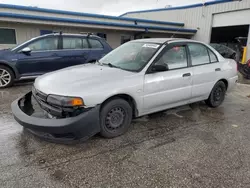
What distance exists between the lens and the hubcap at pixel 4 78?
6211 millimetres

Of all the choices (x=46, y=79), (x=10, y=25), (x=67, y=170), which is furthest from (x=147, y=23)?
(x=67, y=170)

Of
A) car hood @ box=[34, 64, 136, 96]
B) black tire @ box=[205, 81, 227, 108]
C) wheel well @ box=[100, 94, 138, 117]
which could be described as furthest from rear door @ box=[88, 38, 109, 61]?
wheel well @ box=[100, 94, 138, 117]

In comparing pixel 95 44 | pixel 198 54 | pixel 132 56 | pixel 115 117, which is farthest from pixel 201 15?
pixel 115 117

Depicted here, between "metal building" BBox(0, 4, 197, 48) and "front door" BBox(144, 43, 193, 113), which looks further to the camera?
"metal building" BBox(0, 4, 197, 48)

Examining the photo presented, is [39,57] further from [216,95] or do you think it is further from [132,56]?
[216,95]

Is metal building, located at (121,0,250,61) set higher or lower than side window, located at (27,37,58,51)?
higher

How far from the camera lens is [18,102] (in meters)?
3.30

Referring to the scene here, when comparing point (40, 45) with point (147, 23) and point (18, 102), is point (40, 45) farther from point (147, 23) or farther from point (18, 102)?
point (147, 23)

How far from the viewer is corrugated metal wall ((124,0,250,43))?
557 inches

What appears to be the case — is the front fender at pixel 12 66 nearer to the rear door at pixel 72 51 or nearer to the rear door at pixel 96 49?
the rear door at pixel 72 51

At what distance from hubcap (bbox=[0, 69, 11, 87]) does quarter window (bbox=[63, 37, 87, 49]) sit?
80.3 inches

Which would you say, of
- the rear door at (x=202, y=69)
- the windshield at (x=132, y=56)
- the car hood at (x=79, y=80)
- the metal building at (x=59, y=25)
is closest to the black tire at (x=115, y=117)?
the car hood at (x=79, y=80)

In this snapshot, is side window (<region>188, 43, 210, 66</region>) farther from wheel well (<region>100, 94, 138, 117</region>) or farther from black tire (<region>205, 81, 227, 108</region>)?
wheel well (<region>100, 94, 138, 117</region>)

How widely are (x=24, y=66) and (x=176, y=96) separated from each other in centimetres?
500
